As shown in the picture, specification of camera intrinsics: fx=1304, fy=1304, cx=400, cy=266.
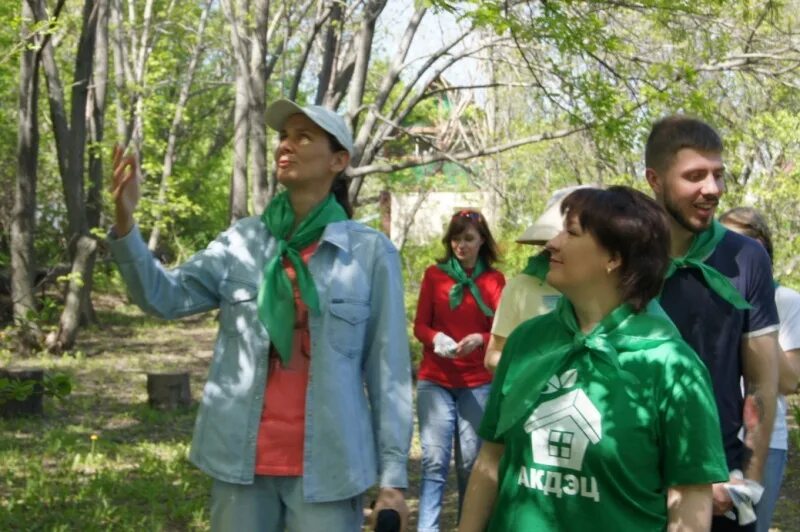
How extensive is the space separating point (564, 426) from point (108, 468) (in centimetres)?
739

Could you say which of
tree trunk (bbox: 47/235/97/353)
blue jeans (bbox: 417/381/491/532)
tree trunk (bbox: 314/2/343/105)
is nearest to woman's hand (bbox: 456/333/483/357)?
blue jeans (bbox: 417/381/491/532)

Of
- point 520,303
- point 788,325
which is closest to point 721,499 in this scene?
point 788,325

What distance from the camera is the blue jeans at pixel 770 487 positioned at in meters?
4.08

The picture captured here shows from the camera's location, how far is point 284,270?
3.73 metres

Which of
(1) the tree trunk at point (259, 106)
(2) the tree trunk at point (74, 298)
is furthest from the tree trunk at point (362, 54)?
(2) the tree trunk at point (74, 298)

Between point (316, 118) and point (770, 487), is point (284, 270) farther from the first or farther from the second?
point (770, 487)

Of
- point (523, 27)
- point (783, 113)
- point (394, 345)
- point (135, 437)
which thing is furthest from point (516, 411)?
point (783, 113)

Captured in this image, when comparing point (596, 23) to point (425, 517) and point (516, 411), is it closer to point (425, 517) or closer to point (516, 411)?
point (425, 517)

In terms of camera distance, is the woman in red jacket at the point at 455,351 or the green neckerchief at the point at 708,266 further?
the woman in red jacket at the point at 455,351

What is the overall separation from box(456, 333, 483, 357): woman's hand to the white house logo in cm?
405

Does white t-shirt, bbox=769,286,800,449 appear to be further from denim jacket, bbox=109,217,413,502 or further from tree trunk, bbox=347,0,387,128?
tree trunk, bbox=347,0,387,128

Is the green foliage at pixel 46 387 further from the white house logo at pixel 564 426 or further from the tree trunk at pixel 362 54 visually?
the tree trunk at pixel 362 54

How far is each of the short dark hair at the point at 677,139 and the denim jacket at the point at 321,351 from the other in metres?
0.83

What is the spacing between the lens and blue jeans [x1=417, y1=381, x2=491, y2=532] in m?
7.00
